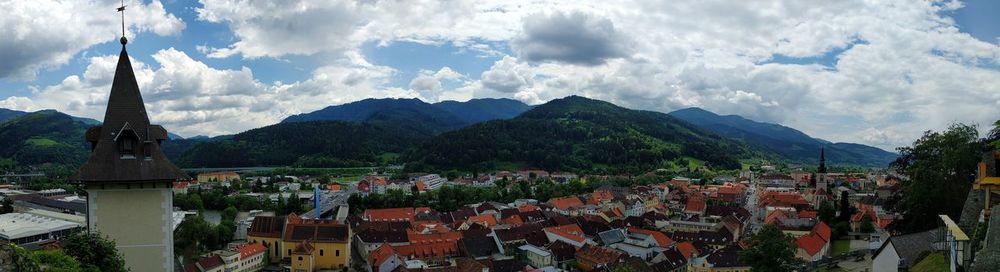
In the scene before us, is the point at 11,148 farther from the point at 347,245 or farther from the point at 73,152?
the point at 347,245

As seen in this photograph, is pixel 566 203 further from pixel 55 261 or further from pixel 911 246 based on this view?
pixel 55 261

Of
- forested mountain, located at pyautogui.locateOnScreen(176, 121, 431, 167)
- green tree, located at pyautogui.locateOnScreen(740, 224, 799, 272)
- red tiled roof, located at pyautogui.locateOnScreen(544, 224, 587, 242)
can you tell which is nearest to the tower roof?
green tree, located at pyautogui.locateOnScreen(740, 224, 799, 272)

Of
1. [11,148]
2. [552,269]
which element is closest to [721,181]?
[552,269]

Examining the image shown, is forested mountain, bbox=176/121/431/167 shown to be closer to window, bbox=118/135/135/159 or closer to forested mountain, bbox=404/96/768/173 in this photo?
forested mountain, bbox=404/96/768/173

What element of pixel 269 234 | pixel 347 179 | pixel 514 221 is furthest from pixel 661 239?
pixel 347 179

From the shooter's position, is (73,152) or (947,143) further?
(73,152)

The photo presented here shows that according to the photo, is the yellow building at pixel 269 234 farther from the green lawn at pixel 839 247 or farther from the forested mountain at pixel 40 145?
the forested mountain at pixel 40 145
